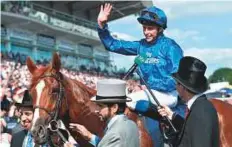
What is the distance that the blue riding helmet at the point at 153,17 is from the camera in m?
5.02

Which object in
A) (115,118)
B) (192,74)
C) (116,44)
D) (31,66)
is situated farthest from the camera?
(116,44)

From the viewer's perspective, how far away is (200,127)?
3.50 m

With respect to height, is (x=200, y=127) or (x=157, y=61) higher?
(x=157, y=61)

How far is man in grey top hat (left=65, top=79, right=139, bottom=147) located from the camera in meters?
3.06

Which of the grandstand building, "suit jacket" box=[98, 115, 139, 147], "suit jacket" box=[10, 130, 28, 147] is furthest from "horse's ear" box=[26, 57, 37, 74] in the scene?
the grandstand building

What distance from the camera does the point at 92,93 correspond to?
521 centimetres

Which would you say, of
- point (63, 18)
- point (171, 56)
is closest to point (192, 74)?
point (171, 56)

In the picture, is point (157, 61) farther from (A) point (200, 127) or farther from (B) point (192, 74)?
(A) point (200, 127)

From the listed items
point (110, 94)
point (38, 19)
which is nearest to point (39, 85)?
point (110, 94)

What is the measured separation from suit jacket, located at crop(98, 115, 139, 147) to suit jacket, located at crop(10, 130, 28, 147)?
2614mm

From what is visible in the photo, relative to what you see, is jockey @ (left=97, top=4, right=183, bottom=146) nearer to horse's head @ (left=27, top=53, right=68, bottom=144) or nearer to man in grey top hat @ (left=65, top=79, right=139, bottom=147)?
horse's head @ (left=27, top=53, right=68, bottom=144)

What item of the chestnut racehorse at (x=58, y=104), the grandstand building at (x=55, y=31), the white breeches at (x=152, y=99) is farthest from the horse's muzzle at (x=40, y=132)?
the grandstand building at (x=55, y=31)

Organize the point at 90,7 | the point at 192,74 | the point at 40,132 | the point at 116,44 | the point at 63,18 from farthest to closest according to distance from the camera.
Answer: the point at 90,7, the point at 63,18, the point at 116,44, the point at 40,132, the point at 192,74

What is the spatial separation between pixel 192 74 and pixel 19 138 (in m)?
2.51
